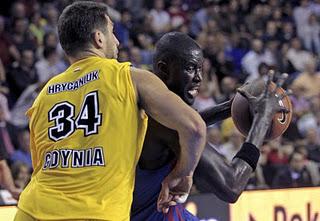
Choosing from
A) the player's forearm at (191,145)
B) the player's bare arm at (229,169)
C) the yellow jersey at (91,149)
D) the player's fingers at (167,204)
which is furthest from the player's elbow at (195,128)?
the player's bare arm at (229,169)

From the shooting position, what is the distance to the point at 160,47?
4398 mm

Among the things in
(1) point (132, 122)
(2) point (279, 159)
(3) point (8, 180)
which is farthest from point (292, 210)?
(2) point (279, 159)

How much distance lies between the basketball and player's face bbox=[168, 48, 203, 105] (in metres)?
0.38

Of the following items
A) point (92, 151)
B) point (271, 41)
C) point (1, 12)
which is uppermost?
point (92, 151)

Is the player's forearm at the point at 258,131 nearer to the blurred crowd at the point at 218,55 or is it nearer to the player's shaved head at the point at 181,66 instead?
the player's shaved head at the point at 181,66

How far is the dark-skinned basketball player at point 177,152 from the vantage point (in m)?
4.18

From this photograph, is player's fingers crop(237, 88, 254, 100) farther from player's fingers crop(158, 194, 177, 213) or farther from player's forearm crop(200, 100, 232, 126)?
player's fingers crop(158, 194, 177, 213)

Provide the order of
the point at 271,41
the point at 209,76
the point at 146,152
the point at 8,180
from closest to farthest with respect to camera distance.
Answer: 1. the point at 146,152
2. the point at 8,180
3. the point at 209,76
4. the point at 271,41

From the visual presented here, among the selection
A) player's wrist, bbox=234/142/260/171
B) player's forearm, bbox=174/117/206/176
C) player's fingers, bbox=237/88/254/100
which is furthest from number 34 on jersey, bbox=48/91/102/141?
player's fingers, bbox=237/88/254/100

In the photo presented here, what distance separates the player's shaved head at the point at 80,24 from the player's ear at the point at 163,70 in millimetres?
632

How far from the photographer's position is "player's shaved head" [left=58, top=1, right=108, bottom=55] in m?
3.76

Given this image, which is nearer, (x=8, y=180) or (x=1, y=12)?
(x=8, y=180)

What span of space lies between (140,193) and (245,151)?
55 cm

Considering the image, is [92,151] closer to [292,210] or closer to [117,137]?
[117,137]
